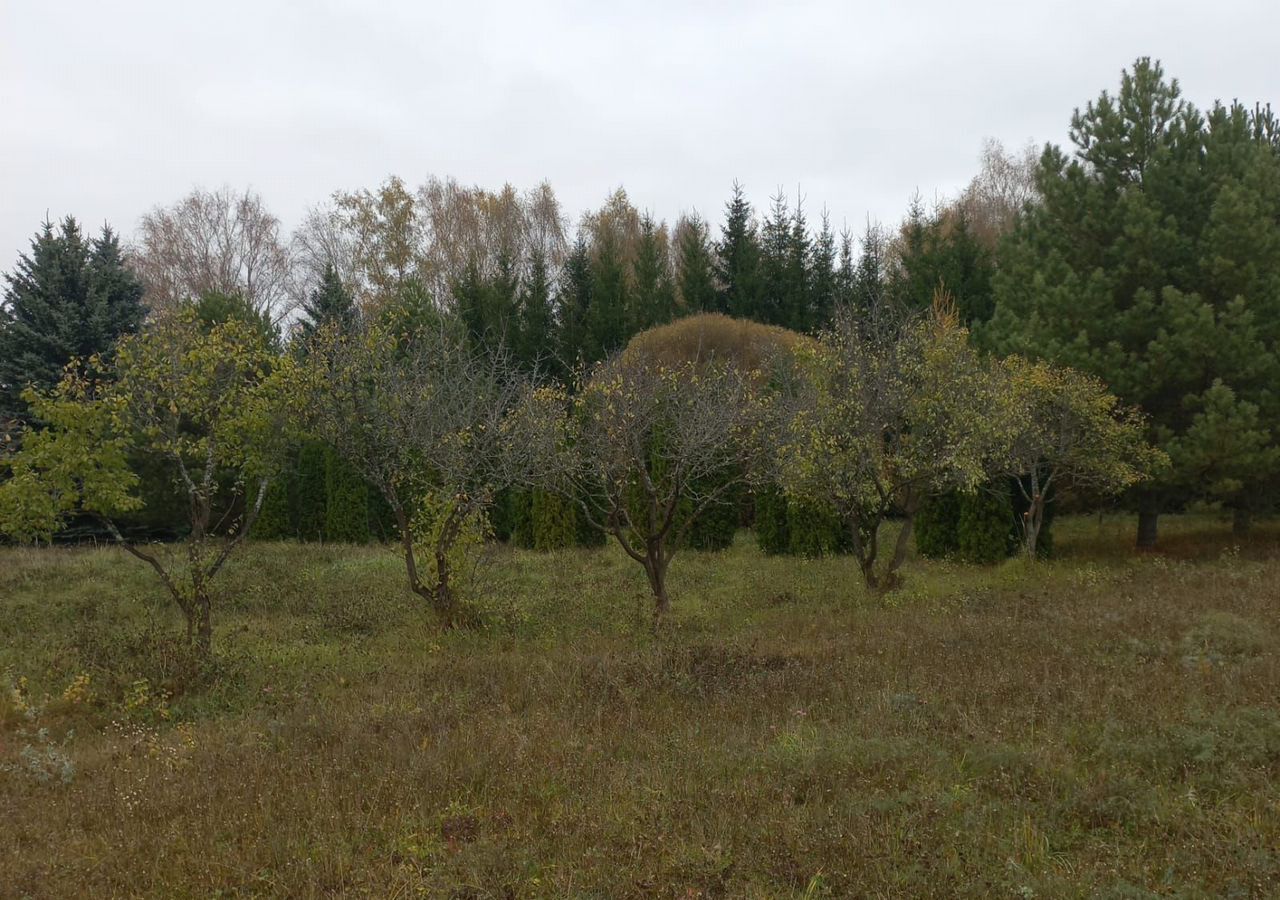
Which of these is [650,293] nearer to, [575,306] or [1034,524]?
[575,306]

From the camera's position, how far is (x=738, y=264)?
30125 mm

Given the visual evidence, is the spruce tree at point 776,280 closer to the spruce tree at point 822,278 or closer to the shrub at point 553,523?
the spruce tree at point 822,278

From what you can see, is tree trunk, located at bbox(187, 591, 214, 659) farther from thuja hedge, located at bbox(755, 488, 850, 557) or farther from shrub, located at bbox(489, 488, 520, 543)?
shrub, located at bbox(489, 488, 520, 543)

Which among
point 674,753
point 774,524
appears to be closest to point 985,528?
point 774,524

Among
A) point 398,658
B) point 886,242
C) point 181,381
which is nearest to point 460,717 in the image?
point 398,658

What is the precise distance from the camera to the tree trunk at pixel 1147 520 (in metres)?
14.6

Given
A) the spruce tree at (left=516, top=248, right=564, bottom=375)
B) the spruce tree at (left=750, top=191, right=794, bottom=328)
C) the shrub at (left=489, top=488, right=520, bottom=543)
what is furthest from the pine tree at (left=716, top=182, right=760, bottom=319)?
the shrub at (left=489, top=488, right=520, bottom=543)

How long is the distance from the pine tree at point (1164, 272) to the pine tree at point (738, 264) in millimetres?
13561

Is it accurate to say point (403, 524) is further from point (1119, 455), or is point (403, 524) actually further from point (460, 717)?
point (1119, 455)

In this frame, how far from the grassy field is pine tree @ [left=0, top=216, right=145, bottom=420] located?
12.0m

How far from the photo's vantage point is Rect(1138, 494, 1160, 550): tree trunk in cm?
1462

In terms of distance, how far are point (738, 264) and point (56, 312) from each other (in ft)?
66.3

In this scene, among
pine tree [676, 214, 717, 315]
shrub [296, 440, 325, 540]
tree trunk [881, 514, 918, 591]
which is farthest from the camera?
pine tree [676, 214, 717, 315]

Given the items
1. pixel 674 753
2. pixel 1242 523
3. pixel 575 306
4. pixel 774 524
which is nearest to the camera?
pixel 674 753
